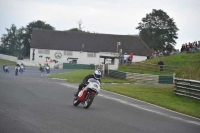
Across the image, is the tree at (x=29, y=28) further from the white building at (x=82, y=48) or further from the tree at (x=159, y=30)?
the tree at (x=159, y=30)

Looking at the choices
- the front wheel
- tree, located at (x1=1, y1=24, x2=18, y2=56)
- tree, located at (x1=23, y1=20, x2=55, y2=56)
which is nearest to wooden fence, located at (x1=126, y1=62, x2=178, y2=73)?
the front wheel

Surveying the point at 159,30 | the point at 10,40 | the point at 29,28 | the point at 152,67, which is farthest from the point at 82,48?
the point at 10,40

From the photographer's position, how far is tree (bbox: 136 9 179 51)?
106062mm

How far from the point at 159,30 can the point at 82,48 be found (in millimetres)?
21345

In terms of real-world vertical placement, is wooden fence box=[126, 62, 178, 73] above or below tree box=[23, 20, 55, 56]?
below

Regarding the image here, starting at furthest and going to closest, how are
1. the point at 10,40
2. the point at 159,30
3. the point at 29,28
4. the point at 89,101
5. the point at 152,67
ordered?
the point at 10,40, the point at 29,28, the point at 159,30, the point at 152,67, the point at 89,101

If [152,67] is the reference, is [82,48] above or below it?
above

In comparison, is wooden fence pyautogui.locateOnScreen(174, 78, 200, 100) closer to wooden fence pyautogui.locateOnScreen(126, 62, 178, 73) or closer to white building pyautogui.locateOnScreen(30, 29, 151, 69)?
wooden fence pyautogui.locateOnScreen(126, 62, 178, 73)

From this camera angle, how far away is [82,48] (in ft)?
320

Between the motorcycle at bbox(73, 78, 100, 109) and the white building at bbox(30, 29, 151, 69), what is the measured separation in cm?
7771

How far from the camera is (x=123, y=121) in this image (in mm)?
13469

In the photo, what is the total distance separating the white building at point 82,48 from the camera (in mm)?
95750

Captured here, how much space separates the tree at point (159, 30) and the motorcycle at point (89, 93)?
295 ft

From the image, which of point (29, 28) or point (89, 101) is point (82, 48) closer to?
point (29, 28)
